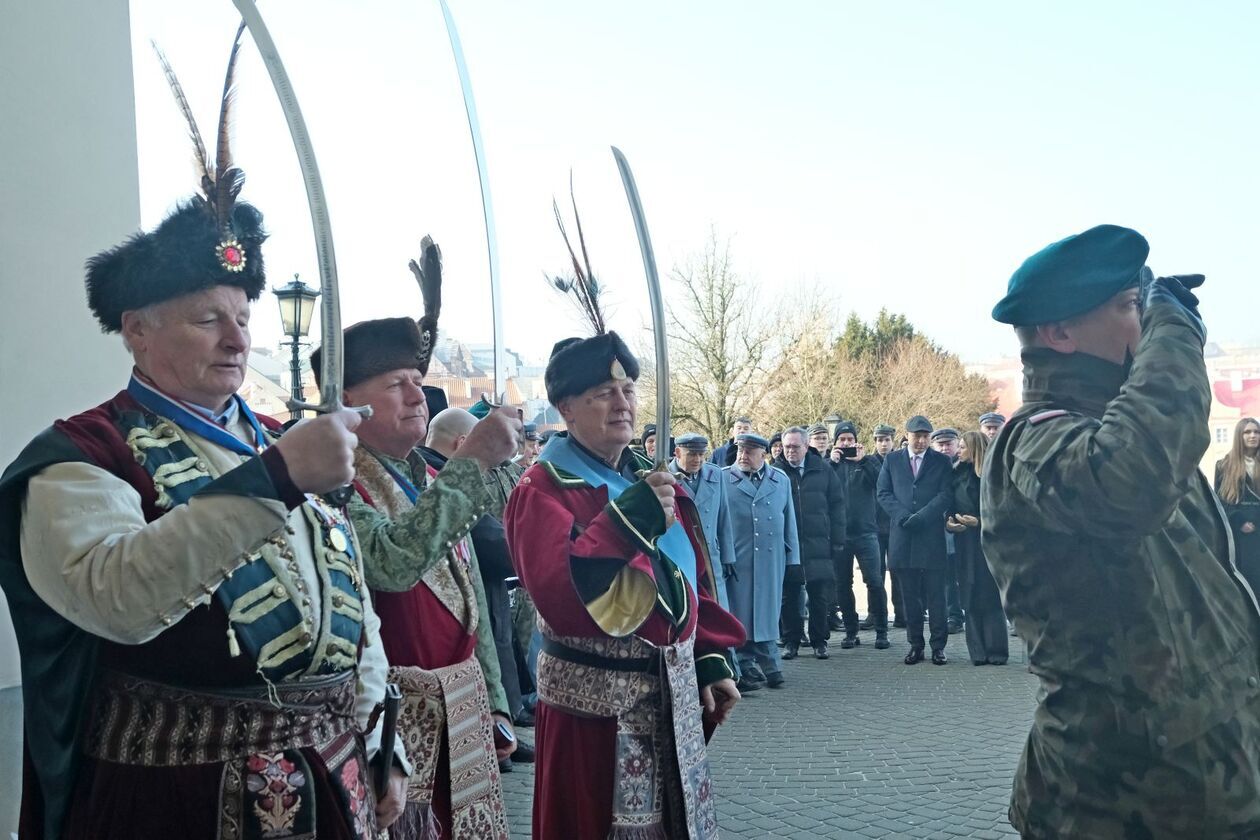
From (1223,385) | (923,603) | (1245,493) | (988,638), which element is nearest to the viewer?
(1245,493)

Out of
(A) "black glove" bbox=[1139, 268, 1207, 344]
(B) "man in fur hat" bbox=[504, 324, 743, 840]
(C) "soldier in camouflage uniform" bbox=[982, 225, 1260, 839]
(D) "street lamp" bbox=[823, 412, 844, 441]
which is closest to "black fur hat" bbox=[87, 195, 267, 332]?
(B) "man in fur hat" bbox=[504, 324, 743, 840]

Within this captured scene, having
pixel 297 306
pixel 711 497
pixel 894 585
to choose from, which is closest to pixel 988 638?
pixel 894 585

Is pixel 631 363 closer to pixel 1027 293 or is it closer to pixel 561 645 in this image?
pixel 561 645

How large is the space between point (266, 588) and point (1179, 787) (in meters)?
1.90

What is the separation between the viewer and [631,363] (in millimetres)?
3564

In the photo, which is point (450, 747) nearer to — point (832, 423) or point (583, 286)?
point (583, 286)

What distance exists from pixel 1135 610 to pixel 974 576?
26.6 feet

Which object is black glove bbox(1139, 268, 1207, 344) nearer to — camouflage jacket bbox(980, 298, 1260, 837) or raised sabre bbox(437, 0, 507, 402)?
camouflage jacket bbox(980, 298, 1260, 837)

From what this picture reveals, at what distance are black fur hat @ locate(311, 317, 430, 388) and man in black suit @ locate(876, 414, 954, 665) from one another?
7652 mm

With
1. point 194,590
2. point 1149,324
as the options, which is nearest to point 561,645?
point 194,590

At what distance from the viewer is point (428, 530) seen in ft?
9.29

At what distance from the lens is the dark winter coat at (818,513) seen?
10523mm

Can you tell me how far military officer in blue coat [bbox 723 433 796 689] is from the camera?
9.45 meters

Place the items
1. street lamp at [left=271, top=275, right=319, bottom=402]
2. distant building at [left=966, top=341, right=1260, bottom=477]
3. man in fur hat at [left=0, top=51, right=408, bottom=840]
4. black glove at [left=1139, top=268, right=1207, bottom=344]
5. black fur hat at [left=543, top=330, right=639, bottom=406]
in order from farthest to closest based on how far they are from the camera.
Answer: distant building at [left=966, top=341, right=1260, bottom=477], street lamp at [left=271, top=275, right=319, bottom=402], black fur hat at [left=543, top=330, right=639, bottom=406], black glove at [left=1139, top=268, right=1207, bottom=344], man in fur hat at [left=0, top=51, right=408, bottom=840]
